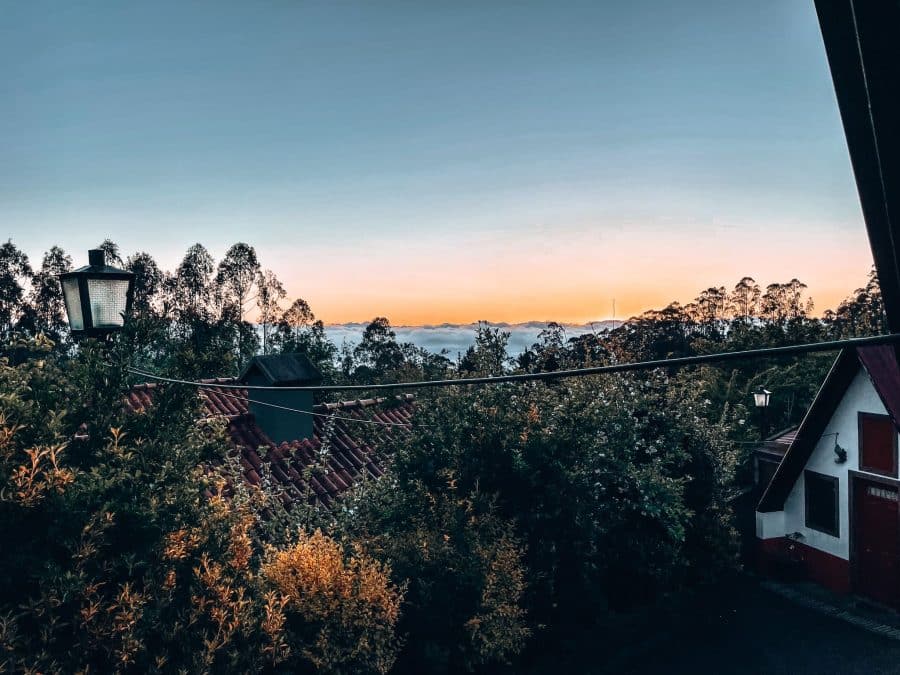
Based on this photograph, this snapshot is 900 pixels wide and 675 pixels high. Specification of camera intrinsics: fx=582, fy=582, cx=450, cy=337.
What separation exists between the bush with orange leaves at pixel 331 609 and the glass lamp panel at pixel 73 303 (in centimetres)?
316

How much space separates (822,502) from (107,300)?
16964 millimetres

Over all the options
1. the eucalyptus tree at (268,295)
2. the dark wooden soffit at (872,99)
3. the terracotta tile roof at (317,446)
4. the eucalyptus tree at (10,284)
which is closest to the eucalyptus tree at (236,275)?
the eucalyptus tree at (268,295)

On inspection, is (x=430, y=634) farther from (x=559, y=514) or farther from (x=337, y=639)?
(x=559, y=514)

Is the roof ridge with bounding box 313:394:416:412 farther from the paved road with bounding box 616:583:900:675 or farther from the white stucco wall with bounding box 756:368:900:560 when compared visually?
the white stucco wall with bounding box 756:368:900:560

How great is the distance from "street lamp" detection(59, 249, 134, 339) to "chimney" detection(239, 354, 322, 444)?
25.6ft

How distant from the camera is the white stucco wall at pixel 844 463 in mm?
14102

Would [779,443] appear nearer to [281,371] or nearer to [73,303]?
[281,371]

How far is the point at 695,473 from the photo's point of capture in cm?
1311

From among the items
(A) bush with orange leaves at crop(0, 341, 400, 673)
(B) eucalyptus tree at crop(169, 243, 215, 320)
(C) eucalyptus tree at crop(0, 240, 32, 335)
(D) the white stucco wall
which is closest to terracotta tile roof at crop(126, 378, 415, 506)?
(A) bush with orange leaves at crop(0, 341, 400, 673)

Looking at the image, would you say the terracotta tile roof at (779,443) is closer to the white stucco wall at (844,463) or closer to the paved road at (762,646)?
the white stucco wall at (844,463)

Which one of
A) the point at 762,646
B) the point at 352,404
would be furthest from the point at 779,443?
the point at 352,404

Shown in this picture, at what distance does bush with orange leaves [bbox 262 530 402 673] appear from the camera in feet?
20.1

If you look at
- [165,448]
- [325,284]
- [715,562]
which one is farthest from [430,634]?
[325,284]

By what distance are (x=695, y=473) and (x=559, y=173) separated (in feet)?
24.0
